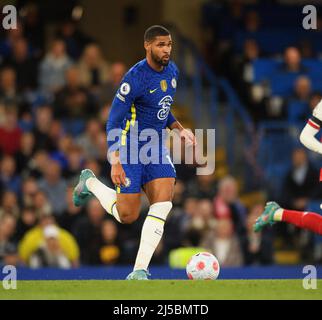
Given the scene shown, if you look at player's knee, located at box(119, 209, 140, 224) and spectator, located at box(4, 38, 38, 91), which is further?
spectator, located at box(4, 38, 38, 91)

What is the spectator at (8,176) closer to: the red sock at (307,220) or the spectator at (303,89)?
the spectator at (303,89)

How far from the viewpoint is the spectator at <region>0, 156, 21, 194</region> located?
1628 cm

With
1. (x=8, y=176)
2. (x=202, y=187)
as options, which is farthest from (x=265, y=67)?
(x=8, y=176)

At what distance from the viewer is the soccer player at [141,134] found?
10336mm

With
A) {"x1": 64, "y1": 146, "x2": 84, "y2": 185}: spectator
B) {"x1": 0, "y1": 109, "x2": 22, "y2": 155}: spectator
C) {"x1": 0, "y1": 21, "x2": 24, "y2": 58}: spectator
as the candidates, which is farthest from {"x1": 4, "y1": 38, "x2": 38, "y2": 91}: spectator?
{"x1": 64, "y1": 146, "x2": 84, "y2": 185}: spectator

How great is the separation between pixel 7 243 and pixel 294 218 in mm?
5170

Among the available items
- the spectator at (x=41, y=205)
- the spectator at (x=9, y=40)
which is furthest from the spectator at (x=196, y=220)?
the spectator at (x=9, y=40)

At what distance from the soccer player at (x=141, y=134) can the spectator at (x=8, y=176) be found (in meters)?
5.71

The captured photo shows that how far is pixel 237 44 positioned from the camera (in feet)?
63.9

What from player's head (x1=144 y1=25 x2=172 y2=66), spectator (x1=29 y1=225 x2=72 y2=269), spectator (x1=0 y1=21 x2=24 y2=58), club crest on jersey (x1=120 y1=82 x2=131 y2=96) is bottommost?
spectator (x1=29 y1=225 x2=72 y2=269)

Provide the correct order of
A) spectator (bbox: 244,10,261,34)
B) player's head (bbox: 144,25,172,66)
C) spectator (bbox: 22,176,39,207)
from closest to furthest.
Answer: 1. player's head (bbox: 144,25,172,66)
2. spectator (bbox: 22,176,39,207)
3. spectator (bbox: 244,10,261,34)

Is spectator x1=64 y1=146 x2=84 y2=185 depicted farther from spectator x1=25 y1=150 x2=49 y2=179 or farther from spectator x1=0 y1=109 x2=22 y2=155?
spectator x1=0 y1=109 x2=22 y2=155

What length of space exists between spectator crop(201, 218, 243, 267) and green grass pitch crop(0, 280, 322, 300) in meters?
4.84
